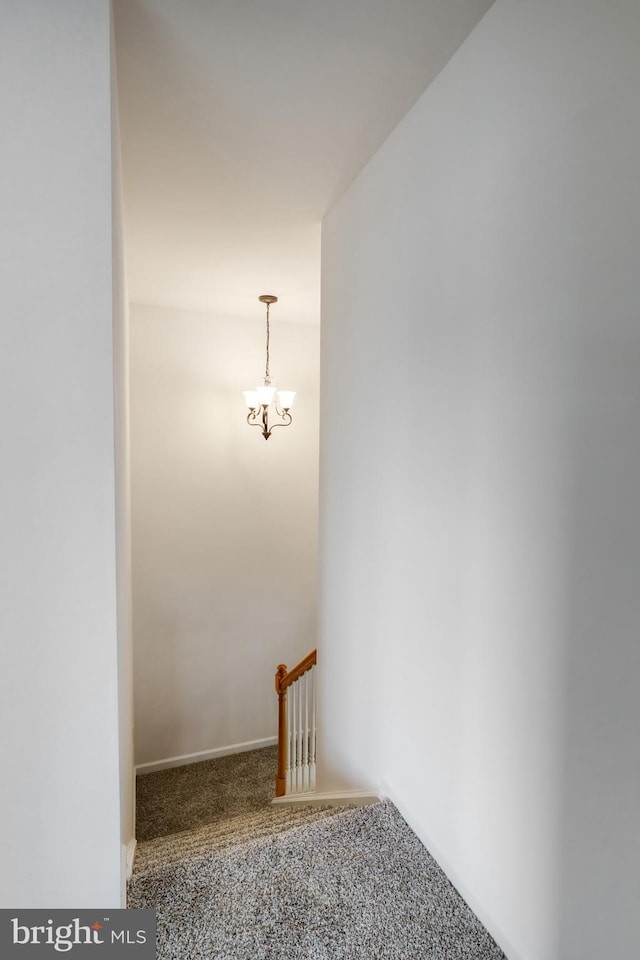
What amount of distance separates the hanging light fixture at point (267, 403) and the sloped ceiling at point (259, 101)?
1.10 meters

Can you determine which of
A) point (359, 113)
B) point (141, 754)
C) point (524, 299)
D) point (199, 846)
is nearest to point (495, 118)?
point (524, 299)

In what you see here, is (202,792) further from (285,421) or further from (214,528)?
(285,421)

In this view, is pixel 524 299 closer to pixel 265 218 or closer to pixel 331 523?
pixel 331 523

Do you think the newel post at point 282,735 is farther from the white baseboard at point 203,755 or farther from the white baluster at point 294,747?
the white baseboard at point 203,755

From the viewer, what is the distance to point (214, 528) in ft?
14.4

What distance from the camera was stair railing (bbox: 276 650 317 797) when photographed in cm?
343

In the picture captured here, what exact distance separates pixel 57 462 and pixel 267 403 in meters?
2.66

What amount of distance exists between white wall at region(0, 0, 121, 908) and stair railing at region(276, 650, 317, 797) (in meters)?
2.13

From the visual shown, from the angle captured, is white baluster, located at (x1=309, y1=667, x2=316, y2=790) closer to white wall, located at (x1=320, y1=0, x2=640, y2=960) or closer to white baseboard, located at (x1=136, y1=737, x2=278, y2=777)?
white baseboard, located at (x1=136, y1=737, x2=278, y2=777)

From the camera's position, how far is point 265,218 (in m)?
2.60

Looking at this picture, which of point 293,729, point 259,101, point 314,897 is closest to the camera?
point 314,897

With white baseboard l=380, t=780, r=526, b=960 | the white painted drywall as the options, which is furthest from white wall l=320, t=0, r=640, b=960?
the white painted drywall

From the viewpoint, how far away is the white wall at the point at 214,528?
4180 mm

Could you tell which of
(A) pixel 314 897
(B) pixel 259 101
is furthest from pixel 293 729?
(B) pixel 259 101
